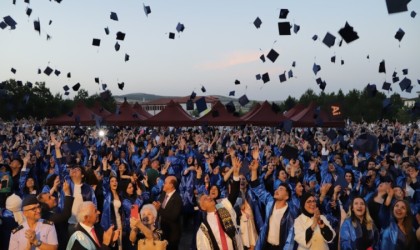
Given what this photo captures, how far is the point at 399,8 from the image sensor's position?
606 cm

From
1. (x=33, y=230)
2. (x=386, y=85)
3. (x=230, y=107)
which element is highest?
(x=386, y=85)

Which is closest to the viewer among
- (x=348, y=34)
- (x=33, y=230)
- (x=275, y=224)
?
(x=33, y=230)

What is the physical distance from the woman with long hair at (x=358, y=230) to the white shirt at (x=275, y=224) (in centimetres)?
72

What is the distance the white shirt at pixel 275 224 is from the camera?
5.39 meters

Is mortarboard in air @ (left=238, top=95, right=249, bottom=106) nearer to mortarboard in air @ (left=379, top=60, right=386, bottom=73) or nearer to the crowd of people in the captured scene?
mortarboard in air @ (left=379, top=60, right=386, bottom=73)

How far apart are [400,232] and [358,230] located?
17.6 inches

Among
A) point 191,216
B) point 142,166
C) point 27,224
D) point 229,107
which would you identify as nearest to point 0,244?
point 27,224

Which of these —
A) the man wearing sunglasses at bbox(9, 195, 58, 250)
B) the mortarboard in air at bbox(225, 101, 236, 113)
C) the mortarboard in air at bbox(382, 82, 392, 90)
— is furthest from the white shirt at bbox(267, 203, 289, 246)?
the mortarboard in air at bbox(225, 101, 236, 113)

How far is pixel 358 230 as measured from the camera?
4.88 m

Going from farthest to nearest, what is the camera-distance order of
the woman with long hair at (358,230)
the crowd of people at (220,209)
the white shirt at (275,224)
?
the white shirt at (275,224) → the woman with long hair at (358,230) → the crowd of people at (220,209)

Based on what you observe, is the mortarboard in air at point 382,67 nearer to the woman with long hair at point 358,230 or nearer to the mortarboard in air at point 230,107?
the mortarboard in air at point 230,107

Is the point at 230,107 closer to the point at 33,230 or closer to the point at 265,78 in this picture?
the point at 265,78

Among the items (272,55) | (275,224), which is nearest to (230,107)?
(272,55)

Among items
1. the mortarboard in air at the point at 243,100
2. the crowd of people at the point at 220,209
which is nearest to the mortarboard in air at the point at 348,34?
the crowd of people at the point at 220,209
